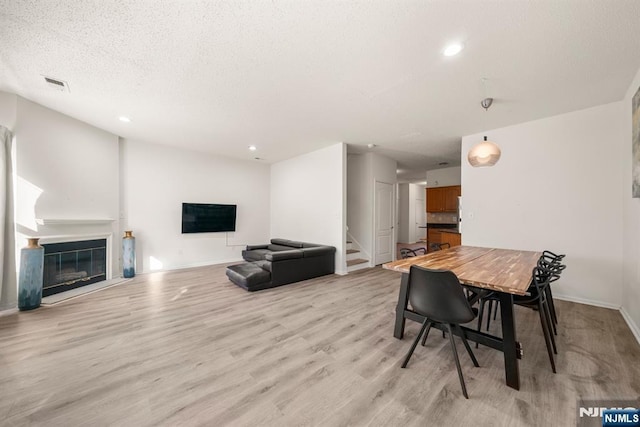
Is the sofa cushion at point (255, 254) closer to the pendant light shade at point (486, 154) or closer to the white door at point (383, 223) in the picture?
the white door at point (383, 223)

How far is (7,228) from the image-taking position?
10.2 feet

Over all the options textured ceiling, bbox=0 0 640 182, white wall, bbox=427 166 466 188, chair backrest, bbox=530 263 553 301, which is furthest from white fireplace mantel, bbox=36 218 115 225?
white wall, bbox=427 166 466 188

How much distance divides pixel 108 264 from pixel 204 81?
4.26 m

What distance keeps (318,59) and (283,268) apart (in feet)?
→ 11.1

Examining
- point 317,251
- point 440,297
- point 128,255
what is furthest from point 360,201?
point 128,255

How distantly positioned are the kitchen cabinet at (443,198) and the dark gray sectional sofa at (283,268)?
419 centimetres

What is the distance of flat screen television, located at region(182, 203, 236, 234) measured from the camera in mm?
5664

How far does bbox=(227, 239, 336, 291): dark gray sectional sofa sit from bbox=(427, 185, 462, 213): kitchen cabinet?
4.19 metres

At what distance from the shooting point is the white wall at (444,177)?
733 cm

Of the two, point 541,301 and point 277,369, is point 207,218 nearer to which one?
point 277,369

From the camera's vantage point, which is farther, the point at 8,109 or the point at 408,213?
the point at 408,213

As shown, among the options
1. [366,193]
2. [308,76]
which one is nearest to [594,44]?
[308,76]

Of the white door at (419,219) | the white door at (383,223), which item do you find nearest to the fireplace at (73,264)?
the white door at (383,223)

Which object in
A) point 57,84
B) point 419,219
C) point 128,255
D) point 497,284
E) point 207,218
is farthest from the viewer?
point 419,219
